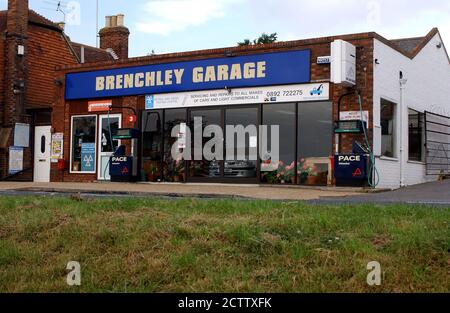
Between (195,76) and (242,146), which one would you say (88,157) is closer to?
(195,76)

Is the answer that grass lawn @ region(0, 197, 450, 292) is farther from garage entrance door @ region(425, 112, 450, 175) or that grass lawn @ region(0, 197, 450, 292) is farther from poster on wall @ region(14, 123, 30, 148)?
poster on wall @ region(14, 123, 30, 148)

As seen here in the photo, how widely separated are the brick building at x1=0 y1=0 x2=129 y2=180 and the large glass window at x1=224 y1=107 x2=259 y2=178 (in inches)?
320

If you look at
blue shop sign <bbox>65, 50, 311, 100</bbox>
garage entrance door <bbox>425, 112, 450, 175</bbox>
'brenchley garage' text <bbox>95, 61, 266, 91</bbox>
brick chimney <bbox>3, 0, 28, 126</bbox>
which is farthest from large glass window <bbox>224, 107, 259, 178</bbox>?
brick chimney <bbox>3, 0, 28, 126</bbox>

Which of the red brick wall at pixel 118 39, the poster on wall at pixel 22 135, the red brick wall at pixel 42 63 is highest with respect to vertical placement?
the red brick wall at pixel 118 39

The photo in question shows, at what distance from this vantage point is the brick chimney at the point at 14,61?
24.8 m

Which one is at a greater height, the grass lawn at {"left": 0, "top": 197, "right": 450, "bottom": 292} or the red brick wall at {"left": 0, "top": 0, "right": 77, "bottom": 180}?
the red brick wall at {"left": 0, "top": 0, "right": 77, "bottom": 180}

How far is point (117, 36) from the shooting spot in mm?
30594

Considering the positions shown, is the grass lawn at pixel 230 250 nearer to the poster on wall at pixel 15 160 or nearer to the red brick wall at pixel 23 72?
the poster on wall at pixel 15 160

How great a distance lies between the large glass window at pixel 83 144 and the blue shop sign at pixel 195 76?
95 cm

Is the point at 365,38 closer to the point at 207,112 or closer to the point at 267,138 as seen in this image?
the point at 267,138

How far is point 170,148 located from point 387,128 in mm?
7291

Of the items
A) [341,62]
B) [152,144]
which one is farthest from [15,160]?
[341,62]

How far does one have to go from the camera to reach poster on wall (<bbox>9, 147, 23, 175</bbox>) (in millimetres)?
24188

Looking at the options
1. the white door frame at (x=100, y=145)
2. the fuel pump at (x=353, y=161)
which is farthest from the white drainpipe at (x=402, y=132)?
the white door frame at (x=100, y=145)
